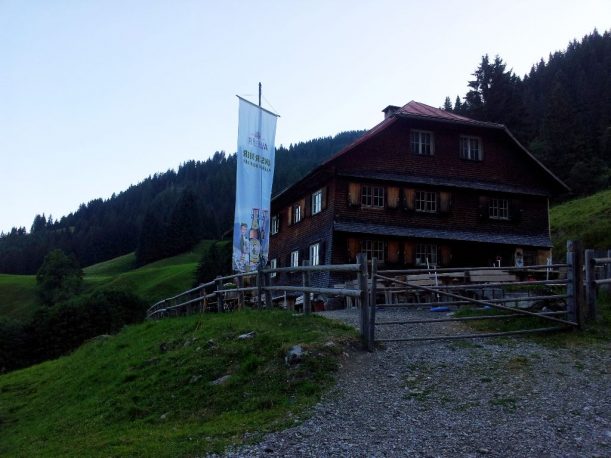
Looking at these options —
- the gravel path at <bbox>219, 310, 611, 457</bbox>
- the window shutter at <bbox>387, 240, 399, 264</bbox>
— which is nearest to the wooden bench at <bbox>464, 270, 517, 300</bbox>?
the window shutter at <bbox>387, 240, 399, 264</bbox>

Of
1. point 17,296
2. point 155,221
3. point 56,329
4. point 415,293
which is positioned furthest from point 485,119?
point 17,296

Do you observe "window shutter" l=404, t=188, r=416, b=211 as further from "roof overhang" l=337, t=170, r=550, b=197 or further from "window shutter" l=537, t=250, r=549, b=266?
"window shutter" l=537, t=250, r=549, b=266

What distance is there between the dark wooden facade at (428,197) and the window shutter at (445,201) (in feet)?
0.17

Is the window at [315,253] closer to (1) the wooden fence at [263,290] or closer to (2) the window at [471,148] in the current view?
(1) the wooden fence at [263,290]

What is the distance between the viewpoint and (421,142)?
31.5 meters

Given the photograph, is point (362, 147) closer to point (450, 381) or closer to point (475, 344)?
point (475, 344)

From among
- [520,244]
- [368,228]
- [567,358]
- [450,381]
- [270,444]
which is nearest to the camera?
[270,444]

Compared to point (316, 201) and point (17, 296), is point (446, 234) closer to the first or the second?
point (316, 201)

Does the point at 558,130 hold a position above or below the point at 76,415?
above

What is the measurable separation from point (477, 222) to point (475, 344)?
20.4 m

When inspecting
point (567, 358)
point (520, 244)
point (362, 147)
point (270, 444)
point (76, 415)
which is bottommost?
point (76, 415)

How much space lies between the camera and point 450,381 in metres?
9.71

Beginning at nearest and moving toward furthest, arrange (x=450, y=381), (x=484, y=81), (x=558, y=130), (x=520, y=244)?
(x=450, y=381)
(x=520, y=244)
(x=558, y=130)
(x=484, y=81)

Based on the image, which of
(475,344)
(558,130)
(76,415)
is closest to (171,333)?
(76,415)
